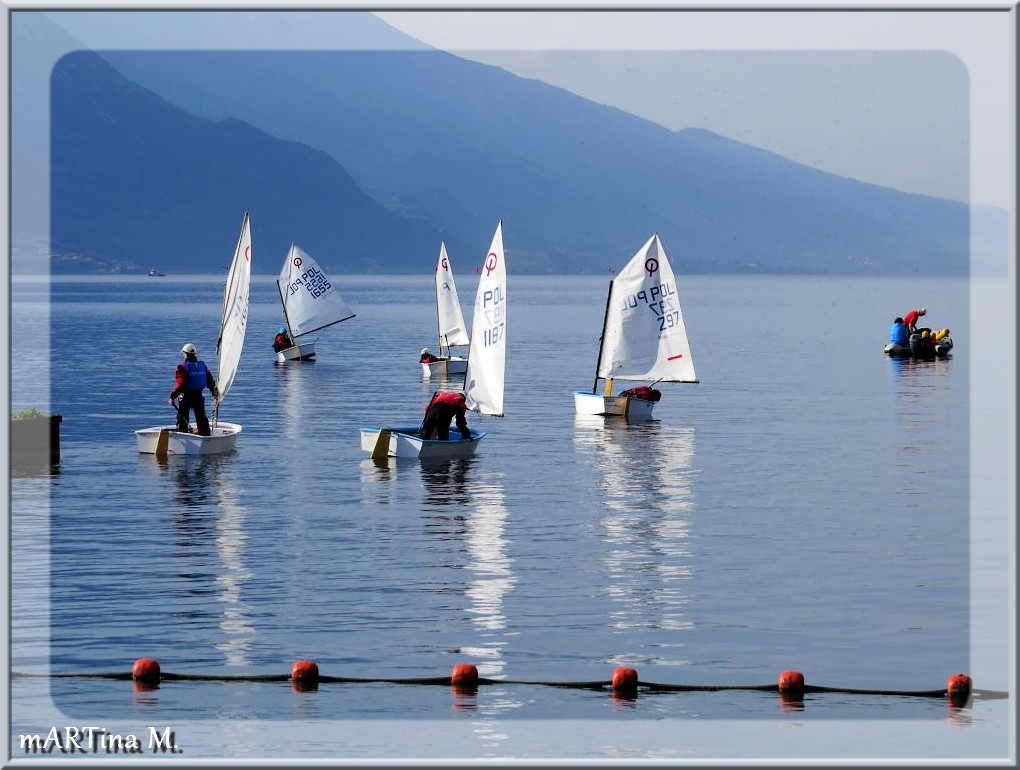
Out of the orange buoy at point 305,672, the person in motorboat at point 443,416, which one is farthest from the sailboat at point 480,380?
the orange buoy at point 305,672

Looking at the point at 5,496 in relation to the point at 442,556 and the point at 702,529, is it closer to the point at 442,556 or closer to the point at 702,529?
the point at 442,556

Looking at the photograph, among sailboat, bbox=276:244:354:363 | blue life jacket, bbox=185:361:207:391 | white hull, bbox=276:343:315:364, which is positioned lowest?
blue life jacket, bbox=185:361:207:391

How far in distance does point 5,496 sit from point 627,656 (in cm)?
1182

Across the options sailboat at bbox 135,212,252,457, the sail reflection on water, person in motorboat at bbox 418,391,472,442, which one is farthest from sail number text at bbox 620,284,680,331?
sailboat at bbox 135,212,252,457

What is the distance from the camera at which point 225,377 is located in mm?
54844

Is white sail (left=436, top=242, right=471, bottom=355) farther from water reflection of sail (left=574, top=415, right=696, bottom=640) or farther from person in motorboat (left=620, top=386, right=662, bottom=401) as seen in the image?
water reflection of sail (left=574, top=415, right=696, bottom=640)

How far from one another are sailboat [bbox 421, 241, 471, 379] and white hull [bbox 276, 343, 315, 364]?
13307 millimetres

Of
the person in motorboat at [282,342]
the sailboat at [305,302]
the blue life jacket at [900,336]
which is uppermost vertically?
the sailboat at [305,302]

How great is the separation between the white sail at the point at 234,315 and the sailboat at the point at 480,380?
17.7ft

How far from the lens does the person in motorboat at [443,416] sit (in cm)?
4934

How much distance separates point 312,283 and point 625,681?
8608 centimetres

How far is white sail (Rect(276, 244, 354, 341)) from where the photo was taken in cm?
10612

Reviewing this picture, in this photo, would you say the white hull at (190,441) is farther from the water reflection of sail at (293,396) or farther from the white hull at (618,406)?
the white hull at (618,406)

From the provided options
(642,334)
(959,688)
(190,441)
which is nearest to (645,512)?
(190,441)
